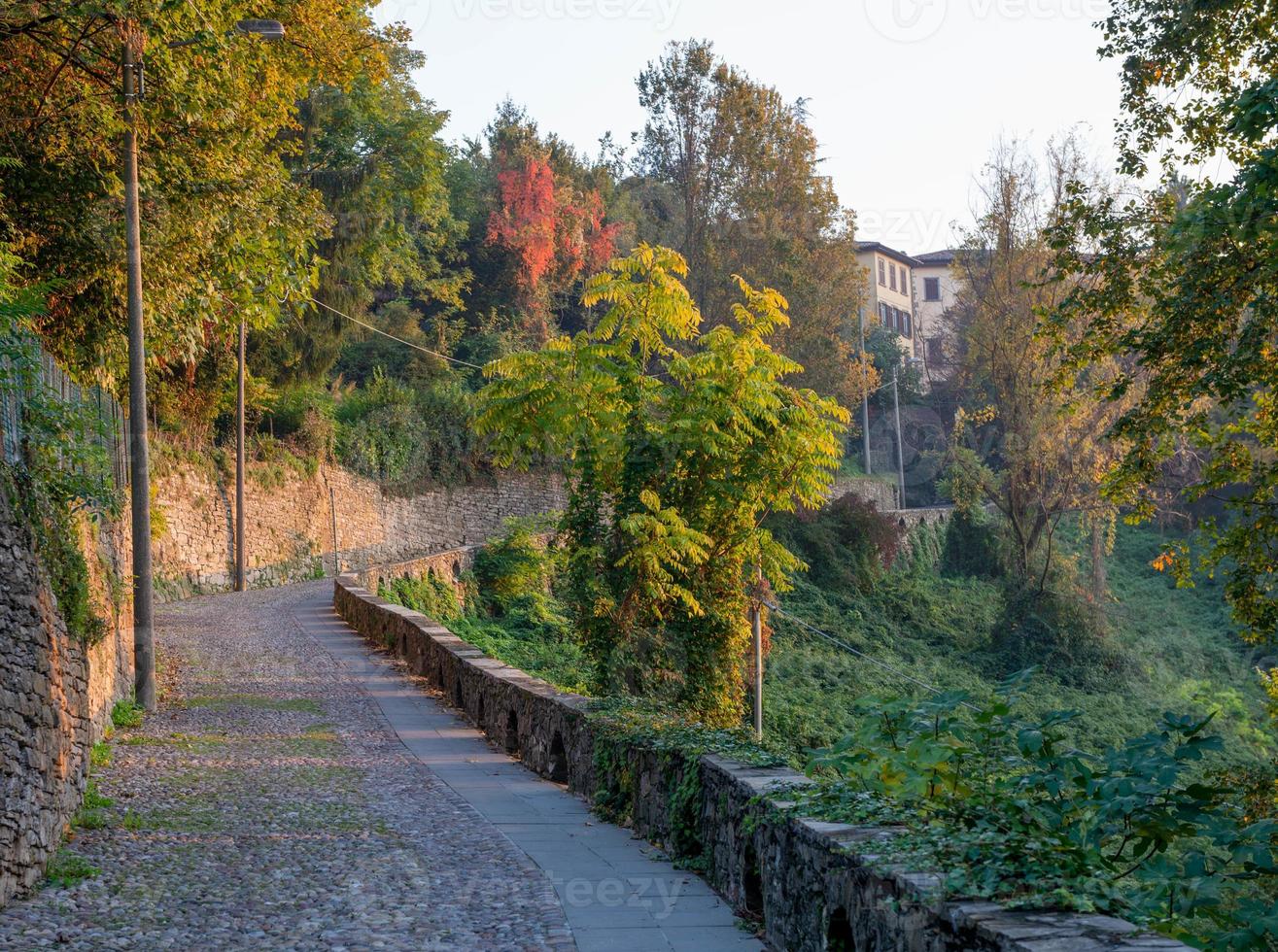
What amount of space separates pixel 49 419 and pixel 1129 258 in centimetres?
897

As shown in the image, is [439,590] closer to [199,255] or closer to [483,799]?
[199,255]

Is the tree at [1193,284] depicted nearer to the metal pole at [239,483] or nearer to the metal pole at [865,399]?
the metal pole at [239,483]

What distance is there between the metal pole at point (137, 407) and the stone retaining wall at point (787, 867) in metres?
4.50

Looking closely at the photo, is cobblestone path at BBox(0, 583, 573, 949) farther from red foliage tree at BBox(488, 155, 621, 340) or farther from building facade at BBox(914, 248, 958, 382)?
building facade at BBox(914, 248, 958, 382)

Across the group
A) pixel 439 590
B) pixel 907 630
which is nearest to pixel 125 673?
pixel 439 590

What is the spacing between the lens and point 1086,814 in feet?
14.1

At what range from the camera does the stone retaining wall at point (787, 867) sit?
3199 millimetres

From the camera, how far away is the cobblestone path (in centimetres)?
542

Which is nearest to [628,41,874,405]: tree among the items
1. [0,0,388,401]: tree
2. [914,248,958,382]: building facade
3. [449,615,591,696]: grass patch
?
[449,615,591,696]: grass patch

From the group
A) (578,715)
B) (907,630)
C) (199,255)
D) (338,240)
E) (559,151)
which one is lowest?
(907,630)

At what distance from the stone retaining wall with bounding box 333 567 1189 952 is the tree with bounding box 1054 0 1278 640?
5061 mm

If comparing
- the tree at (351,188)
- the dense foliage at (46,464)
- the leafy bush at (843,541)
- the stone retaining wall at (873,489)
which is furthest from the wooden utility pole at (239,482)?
the stone retaining wall at (873,489)

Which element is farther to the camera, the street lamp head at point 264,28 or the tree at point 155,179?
the tree at point 155,179

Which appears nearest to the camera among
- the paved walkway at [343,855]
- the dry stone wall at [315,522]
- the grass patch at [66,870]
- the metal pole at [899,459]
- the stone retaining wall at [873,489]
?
the paved walkway at [343,855]
